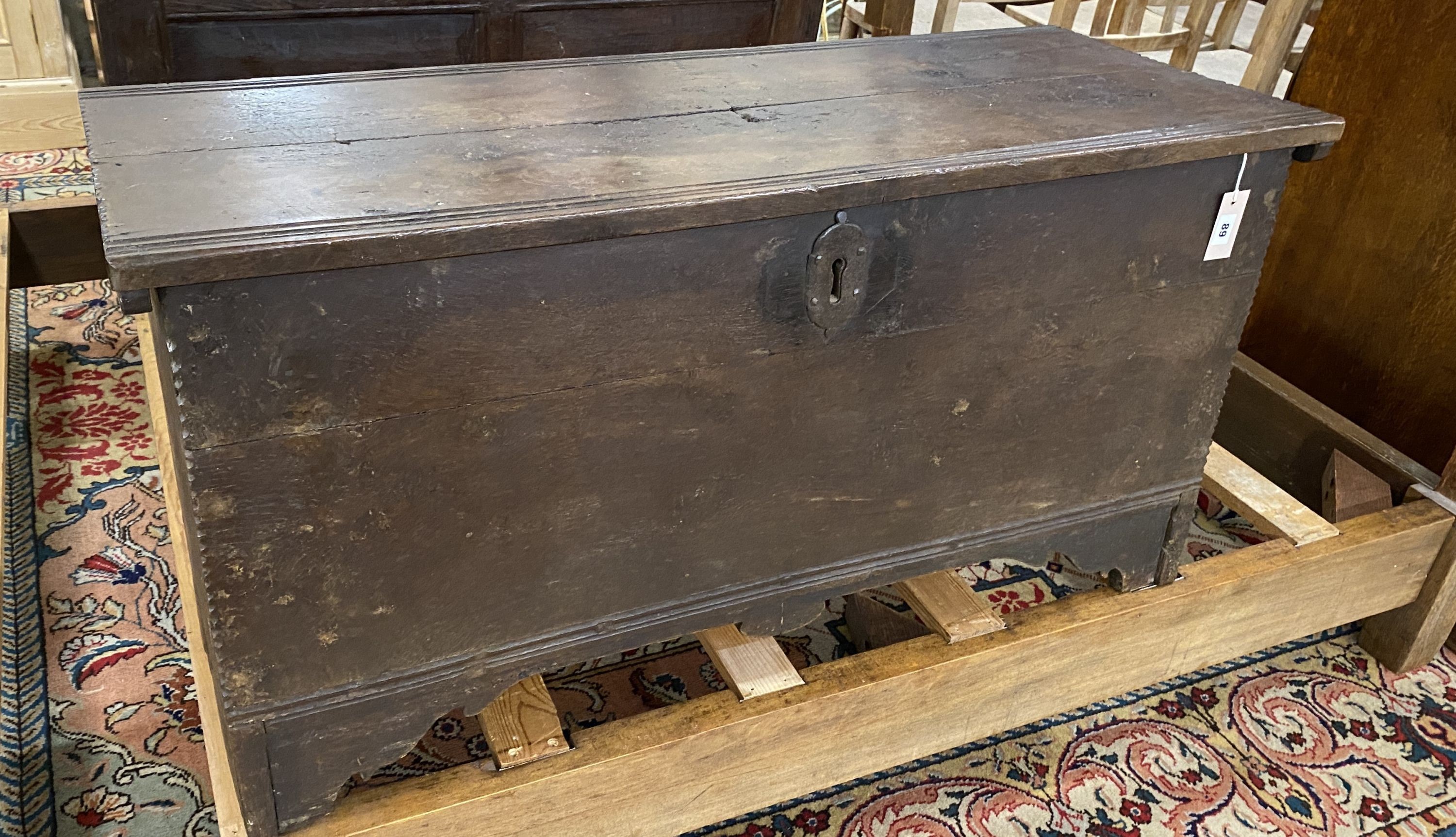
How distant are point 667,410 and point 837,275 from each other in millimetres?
237

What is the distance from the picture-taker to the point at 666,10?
129 inches

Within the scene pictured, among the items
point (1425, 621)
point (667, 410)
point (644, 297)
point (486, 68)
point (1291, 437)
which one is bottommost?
point (1425, 621)

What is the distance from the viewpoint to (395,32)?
2.94m

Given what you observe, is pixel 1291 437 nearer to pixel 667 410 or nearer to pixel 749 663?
pixel 749 663

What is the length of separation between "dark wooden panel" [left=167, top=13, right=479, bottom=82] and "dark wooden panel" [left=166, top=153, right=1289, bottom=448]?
1961 millimetres

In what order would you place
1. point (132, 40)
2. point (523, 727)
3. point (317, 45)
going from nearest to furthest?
point (523, 727), point (132, 40), point (317, 45)

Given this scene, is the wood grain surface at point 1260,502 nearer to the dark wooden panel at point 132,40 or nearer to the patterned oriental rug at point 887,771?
the patterned oriental rug at point 887,771

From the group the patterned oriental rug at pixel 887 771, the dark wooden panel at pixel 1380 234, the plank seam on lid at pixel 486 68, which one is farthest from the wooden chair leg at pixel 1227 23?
the patterned oriental rug at pixel 887 771

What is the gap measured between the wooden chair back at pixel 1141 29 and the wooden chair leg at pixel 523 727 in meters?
1.92

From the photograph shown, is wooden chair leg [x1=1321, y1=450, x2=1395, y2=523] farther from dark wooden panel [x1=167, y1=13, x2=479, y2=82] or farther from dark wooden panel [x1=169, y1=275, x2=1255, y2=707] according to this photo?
dark wooden panel [x1=167, y1=13, x2=479, y2=82]

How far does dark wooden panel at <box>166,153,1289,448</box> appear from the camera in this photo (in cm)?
106

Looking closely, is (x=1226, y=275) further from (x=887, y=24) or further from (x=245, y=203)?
(x=887, y=24)

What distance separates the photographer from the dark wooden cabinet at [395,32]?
264 centimetres

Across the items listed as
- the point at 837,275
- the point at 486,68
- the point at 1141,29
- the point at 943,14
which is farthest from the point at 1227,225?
the point at 1141,29
